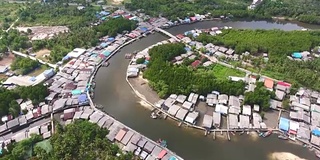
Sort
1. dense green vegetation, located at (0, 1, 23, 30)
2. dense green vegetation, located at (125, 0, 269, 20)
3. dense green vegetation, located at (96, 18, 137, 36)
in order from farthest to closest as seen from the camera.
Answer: dense green vegetation, located at (125, 0, 269, 20) < dense green vegetation, located at (0, 1, 23, 30) < dense green vegetation, located at (96, 18, 137, 36)

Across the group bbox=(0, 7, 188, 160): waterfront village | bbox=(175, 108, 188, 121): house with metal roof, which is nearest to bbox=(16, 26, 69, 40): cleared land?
bbox=(0, 7, 188, 160): waterfront village

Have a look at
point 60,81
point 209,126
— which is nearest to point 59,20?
point 60,81

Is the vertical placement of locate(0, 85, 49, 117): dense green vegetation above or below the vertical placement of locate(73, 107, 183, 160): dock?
above

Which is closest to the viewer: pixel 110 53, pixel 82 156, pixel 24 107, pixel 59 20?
pixel 82 156

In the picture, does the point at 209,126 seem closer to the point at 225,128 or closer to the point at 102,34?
the point at 225,128

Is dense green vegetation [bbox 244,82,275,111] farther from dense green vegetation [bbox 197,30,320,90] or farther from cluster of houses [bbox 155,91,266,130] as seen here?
dense green vegetation [bbox 197,30,320,90]

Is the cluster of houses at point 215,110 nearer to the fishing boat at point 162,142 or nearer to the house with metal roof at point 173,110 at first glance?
the house with metal roof at point 173,110
